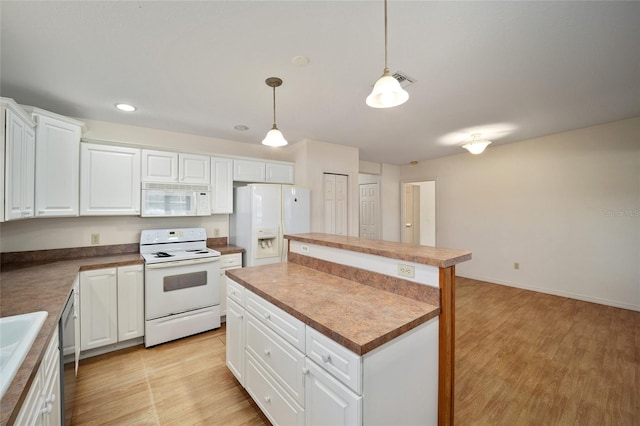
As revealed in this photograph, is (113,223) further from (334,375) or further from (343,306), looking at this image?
(334,375)

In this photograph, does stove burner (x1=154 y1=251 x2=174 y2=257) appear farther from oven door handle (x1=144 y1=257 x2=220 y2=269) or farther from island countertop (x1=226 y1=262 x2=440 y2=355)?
island countertop (x1=226 y1=262 x2=440 y2=355)

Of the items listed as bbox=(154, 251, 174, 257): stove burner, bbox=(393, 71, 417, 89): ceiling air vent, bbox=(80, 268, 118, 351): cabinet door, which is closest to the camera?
bbox=(393, 71, 417, 89): ceiling air vent

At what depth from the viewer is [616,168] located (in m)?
3.60

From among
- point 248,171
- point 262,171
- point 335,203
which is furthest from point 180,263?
point 335,203

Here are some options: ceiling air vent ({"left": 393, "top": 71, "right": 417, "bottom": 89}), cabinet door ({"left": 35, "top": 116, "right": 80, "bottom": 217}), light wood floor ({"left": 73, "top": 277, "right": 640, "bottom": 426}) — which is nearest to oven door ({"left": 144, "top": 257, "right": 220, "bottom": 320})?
light wood floor ({"left": 73, "top": 277, "right": 640, "bottom": 426})

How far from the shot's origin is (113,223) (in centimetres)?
310

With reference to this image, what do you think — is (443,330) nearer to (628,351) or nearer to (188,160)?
(628,351)

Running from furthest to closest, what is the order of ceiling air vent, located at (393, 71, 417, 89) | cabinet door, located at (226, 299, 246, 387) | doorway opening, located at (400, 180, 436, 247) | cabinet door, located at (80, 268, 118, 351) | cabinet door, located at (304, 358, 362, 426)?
doorway opening, located at (400, 180, 436, 247) < cabinet door, located at (80, 268, 118, 351) < ceiling air vent, located at (393, 71, 417, 89) < cabinet door, located at (226, 299, 246, 387) < cabinet door, located at (304, 358, 362, 426)

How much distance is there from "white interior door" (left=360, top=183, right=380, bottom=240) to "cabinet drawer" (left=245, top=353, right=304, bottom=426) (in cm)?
477

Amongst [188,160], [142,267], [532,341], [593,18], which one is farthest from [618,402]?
[188,160]

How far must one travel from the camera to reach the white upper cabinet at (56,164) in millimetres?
2271

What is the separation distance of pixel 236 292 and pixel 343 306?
1.00 meters

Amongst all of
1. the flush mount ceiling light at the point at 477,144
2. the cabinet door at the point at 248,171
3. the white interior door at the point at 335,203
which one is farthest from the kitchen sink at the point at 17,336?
the flush mount ceiling light at the point at 477,144

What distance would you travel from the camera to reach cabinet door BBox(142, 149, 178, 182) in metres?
2.98
